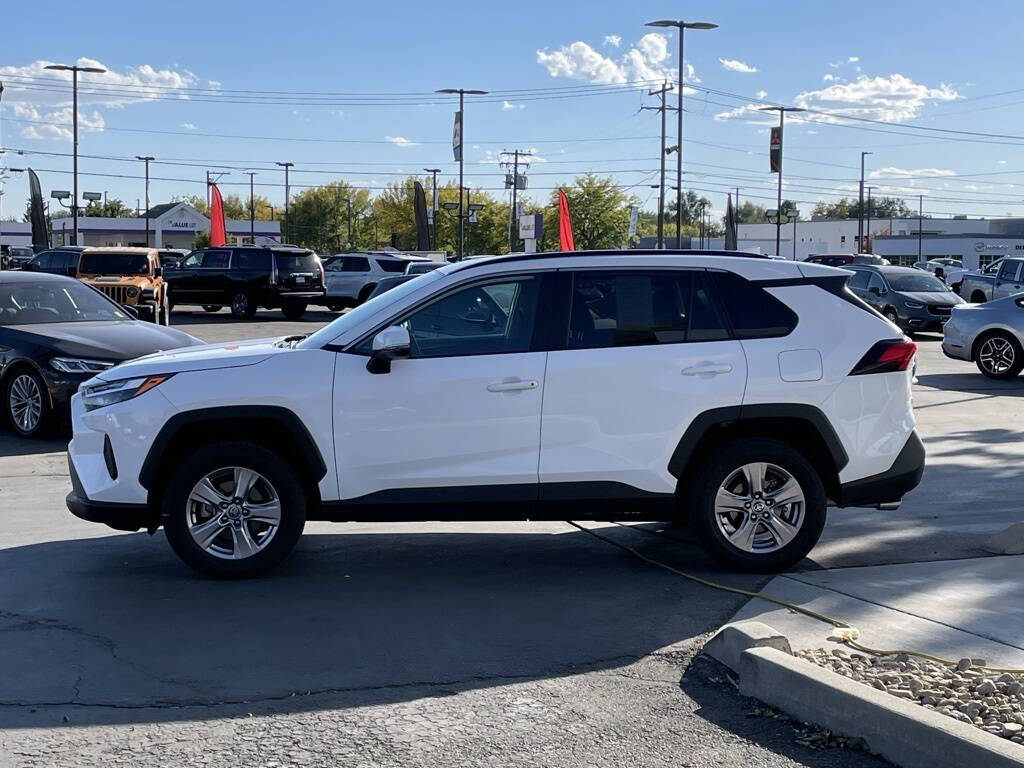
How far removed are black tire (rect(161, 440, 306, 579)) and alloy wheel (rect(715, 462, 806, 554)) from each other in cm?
243

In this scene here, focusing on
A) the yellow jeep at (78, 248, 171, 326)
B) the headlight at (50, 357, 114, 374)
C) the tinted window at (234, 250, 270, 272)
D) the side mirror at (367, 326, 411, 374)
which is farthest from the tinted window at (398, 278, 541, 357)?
the tinted window at (234, 250, 270, 272)

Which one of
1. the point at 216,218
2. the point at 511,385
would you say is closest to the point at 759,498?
the point at 511,385

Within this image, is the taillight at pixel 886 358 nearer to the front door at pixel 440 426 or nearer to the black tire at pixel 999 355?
the front door at pixel 440 426

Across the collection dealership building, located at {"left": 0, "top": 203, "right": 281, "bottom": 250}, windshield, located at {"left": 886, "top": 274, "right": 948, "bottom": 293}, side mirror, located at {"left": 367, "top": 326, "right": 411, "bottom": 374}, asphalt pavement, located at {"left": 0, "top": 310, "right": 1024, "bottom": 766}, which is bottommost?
asphalt pavement, located at {"left": 0, "top": 310, "right": 1024, "bottom": 766}

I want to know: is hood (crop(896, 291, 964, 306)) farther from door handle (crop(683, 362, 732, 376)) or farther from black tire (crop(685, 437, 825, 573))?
door handle (crop(683, 362, 732, 376))

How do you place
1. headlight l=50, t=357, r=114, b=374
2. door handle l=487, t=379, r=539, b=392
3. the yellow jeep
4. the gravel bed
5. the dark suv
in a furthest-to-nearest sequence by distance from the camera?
1. the dark suv
2. the yellow jeep
3. headlight l=50, t=357, r=114, b=374
4. door handle l=487, t=379, r=539, b=392
5. the gravel bed

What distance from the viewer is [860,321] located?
22.2ft

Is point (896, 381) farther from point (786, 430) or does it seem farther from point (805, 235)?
point (805, 235)

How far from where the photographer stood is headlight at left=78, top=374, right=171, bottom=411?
644 centimetres

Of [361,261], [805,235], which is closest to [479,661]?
[361,261]

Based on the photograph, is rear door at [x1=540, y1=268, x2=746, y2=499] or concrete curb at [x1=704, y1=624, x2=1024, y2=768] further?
rear door at [x1=540, y1=268, x2=746, y2=499]

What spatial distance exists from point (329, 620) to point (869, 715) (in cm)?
274

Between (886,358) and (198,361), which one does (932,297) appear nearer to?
(886,358)

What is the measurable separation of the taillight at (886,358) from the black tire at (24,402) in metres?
8.41
